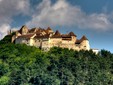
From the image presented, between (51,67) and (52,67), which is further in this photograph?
(51,67)

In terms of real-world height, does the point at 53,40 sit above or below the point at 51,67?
above

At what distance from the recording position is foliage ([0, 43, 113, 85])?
82.4 m

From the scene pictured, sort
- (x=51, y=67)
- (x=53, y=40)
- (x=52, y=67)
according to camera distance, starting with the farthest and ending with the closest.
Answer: (x=53, y=40) → (x=51, y=67) → (x=52, y=67)

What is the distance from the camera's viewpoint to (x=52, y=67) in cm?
8719

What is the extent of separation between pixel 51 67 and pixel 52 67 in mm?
323

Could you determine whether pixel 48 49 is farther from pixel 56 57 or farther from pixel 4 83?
pixel 4 83

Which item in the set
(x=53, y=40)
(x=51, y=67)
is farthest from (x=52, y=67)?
(x=53, y=40)

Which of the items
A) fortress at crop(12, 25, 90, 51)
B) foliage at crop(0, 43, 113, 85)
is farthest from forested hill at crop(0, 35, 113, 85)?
fortress at crop(12, 25, 90, 51)

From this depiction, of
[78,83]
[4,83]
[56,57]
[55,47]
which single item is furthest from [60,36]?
[4,83]

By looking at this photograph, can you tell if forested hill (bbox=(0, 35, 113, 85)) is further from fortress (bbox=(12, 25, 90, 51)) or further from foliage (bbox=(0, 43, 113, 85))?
fortress (bbox=(12, 25, 90, 51))

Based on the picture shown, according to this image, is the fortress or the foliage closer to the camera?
the foliage

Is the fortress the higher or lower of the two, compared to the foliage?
higher

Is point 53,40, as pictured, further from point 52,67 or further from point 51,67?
point 52,67

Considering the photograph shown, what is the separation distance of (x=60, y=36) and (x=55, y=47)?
306 centimetres
